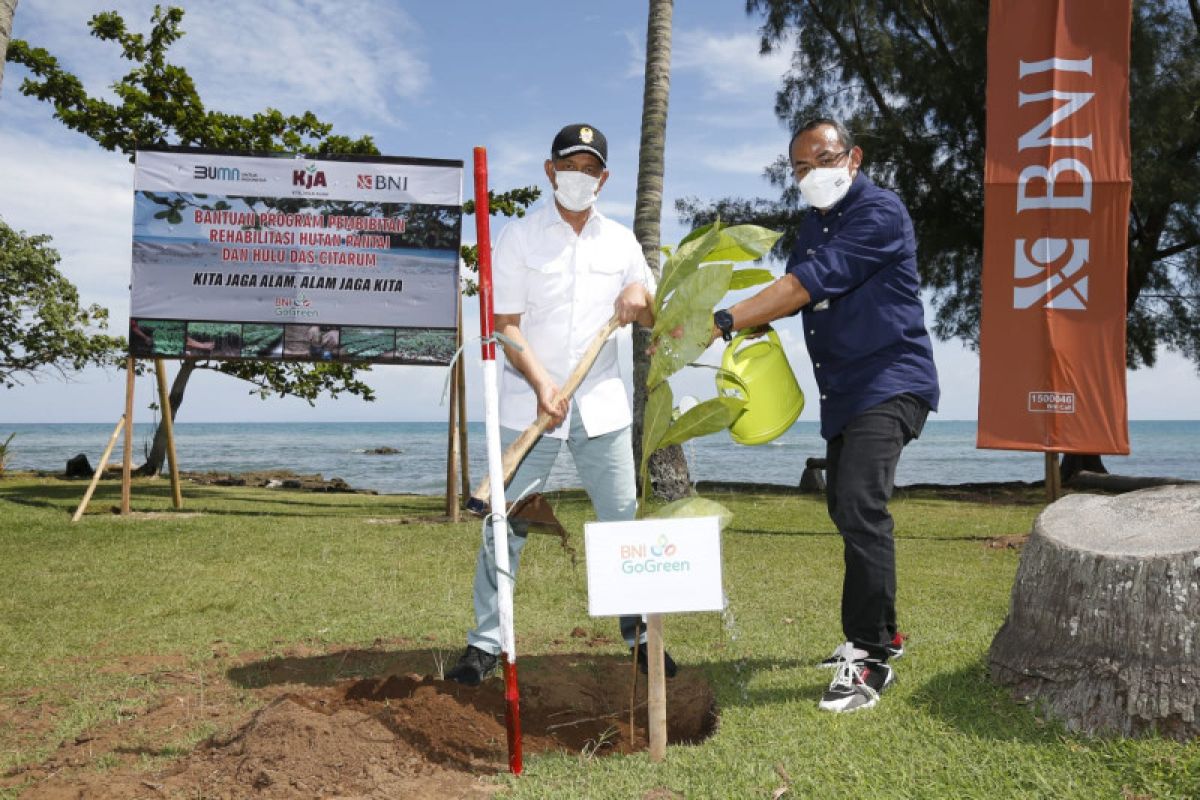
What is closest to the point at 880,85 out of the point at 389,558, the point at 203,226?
the point at 203,226

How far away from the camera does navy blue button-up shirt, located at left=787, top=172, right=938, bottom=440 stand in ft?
10.8

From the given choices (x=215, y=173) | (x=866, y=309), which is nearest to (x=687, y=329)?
(x=866, y=309)

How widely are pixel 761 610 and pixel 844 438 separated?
1.97 meters

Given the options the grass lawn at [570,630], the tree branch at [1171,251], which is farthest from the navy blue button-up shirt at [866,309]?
the tree branch at [1171,251]

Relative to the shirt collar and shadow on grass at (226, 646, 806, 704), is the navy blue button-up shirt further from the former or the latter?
shadow on grass at (226, 646, 806, 704)

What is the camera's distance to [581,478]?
142 inches

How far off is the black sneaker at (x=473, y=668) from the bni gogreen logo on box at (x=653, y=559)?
1.18 m

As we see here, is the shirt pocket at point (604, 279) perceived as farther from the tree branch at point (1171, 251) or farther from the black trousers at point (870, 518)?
the tree branch at point (1171, 251)

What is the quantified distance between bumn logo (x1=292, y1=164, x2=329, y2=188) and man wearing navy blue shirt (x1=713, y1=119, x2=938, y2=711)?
814 cm

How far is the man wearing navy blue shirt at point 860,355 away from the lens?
10.7ft

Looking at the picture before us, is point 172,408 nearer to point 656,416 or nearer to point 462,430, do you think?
point 462,430

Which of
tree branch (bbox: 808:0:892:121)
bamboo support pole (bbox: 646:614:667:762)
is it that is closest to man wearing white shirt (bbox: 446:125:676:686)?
bamboo support pole (bbox: 646:614:667:762)

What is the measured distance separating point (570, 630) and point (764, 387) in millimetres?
1853

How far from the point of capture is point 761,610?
200 inches
